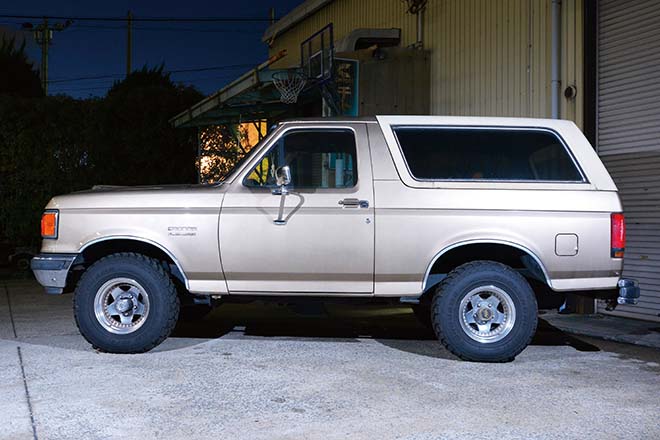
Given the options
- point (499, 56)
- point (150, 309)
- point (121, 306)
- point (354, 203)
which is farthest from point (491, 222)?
point (499, 56)

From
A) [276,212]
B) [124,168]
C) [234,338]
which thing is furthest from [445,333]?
[124,168]

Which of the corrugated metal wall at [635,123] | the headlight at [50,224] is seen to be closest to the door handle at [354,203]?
the headlight at [50,224]

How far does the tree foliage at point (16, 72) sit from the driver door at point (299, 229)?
139ft

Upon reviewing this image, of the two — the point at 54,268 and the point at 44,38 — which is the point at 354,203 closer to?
the point at 54,268

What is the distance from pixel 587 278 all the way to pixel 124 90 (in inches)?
655

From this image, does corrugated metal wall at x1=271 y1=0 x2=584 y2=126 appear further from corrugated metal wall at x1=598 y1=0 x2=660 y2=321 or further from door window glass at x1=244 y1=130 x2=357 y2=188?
door window glass at x1=244 y1=130 x2=357 y2=188

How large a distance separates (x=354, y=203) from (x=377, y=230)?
1.04 ft

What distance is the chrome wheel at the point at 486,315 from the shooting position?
6.52m

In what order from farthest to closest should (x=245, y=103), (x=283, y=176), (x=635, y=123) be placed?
1. (x=245, y=103)
2. (x=635, y=123)
3. (x=283, y=176)

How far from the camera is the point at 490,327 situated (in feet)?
21.5

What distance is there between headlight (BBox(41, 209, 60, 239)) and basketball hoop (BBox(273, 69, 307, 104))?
26.6 ft

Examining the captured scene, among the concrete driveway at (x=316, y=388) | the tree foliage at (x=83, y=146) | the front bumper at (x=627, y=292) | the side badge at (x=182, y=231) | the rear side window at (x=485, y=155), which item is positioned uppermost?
the tree foliage at (x=83, y=146)

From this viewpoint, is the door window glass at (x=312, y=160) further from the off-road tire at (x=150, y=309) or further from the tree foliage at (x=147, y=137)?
the tree foliage at (x=147, y=137)

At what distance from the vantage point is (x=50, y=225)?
22.4 ft
